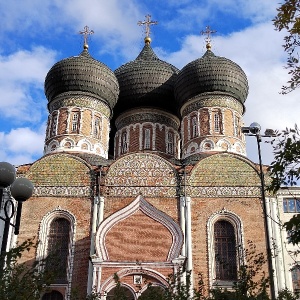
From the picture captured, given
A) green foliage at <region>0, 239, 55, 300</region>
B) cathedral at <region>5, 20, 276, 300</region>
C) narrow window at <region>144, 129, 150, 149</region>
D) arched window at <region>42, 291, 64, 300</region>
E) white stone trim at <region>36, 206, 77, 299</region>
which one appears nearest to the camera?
green foliage at <region>0, 239, 55, 300</region>

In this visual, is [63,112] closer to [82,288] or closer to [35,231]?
[35,231]

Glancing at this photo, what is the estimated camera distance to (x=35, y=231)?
16953 millimetres

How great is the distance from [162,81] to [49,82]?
5.52m

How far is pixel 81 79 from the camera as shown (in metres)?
21.3

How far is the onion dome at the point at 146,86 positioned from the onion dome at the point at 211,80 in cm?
148

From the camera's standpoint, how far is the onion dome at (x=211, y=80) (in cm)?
2144

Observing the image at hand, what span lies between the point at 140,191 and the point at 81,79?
6.48 meters

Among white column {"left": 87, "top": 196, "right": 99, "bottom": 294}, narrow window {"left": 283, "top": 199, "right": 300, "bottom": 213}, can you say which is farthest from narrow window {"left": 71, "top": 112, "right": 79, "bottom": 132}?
narrow window {"left": 283, "top": 199, "right": 300, "bottom": 213}

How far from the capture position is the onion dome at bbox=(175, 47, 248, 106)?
21.4m

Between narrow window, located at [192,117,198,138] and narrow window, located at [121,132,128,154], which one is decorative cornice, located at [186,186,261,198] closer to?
narrow window, located at [192,117,198,138]

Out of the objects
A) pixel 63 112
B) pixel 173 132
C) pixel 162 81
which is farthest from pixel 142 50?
pixel 63 112

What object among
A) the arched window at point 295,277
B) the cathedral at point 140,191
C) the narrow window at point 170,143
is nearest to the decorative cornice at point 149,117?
the narrow window at point 170,143

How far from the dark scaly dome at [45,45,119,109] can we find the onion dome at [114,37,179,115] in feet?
5.54

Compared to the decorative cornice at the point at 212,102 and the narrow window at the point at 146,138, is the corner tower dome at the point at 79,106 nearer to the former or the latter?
the narrow window at the point at 146,138
